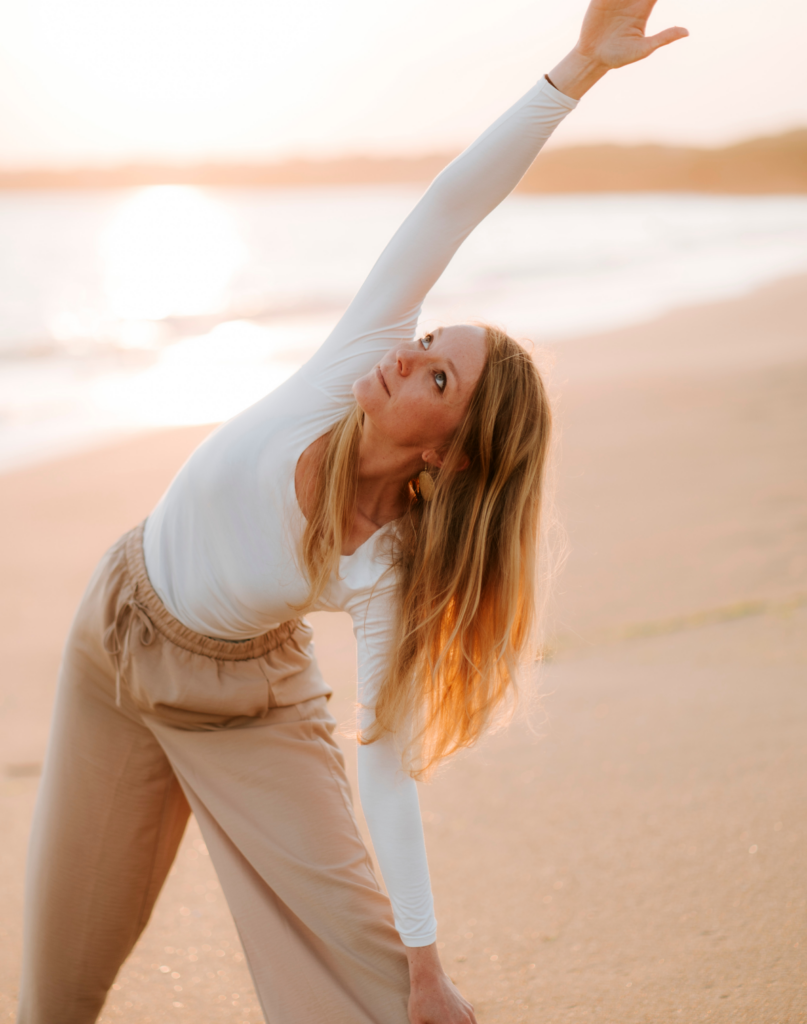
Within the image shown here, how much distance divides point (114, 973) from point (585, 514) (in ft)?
14.7

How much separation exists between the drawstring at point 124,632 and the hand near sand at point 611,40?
4.98 feet

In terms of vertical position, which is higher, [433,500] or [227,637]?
[433,500]

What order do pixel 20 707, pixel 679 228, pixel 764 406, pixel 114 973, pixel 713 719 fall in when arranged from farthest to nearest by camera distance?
1. pixel 679 228
2. pixel 764 406
3. pixel 20 707
4. pixel 713 719
5. pixel 114 973

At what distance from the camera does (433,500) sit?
86.7 inches

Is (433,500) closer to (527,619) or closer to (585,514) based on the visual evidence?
(527,619)

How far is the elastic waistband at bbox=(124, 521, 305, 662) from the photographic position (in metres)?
2.25

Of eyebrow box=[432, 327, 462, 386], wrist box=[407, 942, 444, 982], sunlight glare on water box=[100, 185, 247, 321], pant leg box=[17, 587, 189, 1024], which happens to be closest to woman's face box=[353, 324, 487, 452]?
eyebrow box=[432, 327, 462, 386]

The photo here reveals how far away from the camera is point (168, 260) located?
3491 centimetres

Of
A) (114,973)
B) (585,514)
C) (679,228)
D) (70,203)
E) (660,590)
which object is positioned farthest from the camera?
(70,203)

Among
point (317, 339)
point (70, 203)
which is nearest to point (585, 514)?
point (317, 339)

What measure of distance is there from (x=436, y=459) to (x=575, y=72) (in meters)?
0.91

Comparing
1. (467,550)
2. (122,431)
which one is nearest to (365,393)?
(467,550)

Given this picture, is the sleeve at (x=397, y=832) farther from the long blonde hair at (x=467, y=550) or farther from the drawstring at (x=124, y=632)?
the drawstring at (x=124, y=632)

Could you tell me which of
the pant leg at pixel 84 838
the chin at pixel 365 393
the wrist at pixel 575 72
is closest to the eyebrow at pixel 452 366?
the chin at pixel 365 393
